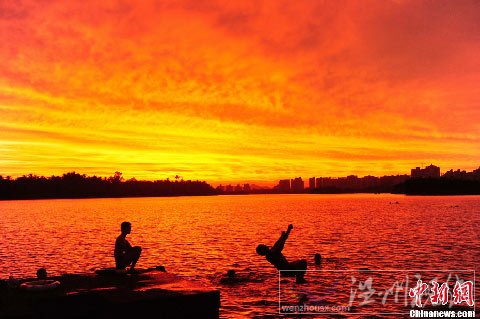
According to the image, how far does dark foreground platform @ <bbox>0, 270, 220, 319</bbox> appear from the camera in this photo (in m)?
14.8

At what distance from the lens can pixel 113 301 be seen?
49.5 feet

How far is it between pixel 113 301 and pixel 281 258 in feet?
52.0

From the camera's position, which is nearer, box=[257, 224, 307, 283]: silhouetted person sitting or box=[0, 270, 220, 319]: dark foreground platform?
box=[0, 270, 220, 319]: dark foreground platform

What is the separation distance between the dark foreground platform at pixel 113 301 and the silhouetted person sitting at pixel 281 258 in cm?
936

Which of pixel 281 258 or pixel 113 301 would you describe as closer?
pixel 113 301

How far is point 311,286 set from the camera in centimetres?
3044

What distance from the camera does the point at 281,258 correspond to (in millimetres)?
28984

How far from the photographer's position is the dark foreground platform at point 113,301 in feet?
48.4

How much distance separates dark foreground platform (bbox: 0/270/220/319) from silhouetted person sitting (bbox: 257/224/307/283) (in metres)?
9.36

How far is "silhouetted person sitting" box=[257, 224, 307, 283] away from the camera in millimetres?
26766

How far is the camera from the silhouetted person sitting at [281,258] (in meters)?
26.8

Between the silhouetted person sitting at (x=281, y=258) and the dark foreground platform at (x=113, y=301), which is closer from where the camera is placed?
the dark foreground platform at (x=113, y=301)

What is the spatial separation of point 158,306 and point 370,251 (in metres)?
40.2

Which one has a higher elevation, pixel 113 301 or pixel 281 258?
pixel 113 301
